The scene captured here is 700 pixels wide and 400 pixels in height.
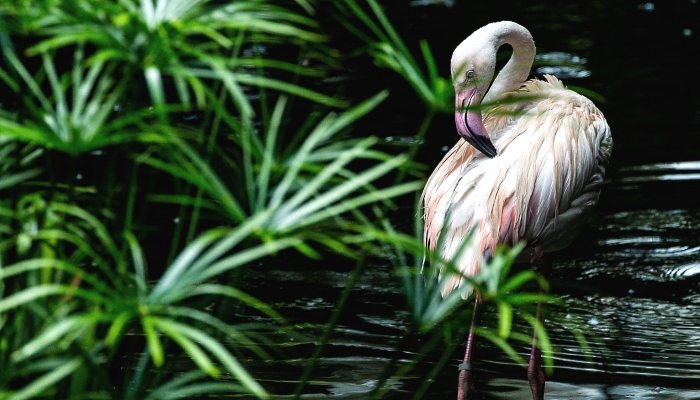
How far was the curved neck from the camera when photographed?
4.06 metres

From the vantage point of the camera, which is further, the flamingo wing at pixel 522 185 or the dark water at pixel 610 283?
the dark water at pixel 610 283

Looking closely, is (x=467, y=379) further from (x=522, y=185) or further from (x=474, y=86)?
(x=474, y=86)

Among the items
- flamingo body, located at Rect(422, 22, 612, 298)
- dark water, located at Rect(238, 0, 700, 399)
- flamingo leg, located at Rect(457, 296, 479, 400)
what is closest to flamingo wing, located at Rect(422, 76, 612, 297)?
flamingo body, located at Rect(422, 22, 612, 298)

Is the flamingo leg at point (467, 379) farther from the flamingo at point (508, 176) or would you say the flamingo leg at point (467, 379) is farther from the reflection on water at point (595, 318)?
the reflection on water at point (595, 318)

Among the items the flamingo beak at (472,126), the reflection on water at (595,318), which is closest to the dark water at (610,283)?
the reflection on water at (595,318)

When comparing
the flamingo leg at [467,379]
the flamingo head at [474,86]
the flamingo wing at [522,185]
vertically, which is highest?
the flamingo head at [474,86]

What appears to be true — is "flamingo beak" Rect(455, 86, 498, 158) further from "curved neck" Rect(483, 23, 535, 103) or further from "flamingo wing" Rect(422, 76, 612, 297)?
"curved neck" Rect(483, 23, 535, 103)

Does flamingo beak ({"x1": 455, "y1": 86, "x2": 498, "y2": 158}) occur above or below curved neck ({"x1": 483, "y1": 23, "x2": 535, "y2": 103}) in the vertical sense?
below

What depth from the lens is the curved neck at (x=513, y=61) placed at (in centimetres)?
406

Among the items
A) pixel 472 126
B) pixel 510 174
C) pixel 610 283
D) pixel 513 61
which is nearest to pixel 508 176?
pixel 510 174

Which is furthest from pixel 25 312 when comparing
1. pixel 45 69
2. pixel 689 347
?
pixel 689 347

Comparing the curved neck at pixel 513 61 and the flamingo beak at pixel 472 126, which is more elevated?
the curved neck at pixel 513 61

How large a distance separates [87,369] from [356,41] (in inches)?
298

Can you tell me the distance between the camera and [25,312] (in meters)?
2.10
